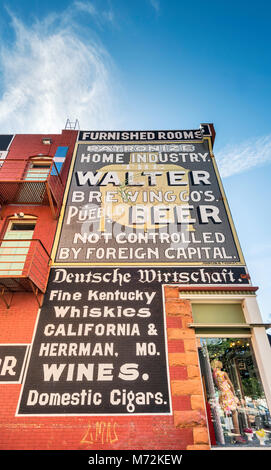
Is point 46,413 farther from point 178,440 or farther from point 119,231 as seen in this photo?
point 119,231

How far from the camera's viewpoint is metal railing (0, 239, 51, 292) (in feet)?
22.3

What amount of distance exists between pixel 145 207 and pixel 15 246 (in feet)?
16.0

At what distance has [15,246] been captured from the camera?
8.46 m

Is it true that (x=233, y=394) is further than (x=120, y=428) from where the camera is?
Yes

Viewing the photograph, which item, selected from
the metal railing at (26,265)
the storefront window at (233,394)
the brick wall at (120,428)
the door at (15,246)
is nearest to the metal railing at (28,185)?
the door at (15,246)

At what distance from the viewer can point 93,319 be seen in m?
6.99

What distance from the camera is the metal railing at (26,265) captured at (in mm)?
6797

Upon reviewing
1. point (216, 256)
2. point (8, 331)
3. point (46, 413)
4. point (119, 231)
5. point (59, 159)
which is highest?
point (59, 159)

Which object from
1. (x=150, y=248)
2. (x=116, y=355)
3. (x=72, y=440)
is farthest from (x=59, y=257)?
(x=72, y=440)

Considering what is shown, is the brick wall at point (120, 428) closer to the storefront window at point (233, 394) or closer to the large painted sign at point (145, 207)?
the storefront window at point (233, 394)

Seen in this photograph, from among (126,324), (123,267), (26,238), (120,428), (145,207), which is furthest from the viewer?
(145,207)

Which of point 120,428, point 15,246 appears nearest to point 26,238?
point 15,246

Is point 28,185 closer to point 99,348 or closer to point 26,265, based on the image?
point 26,265

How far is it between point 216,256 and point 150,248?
2214mm
